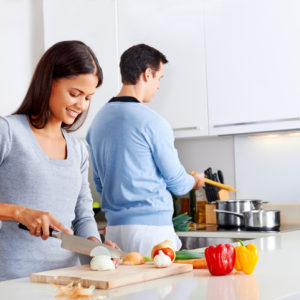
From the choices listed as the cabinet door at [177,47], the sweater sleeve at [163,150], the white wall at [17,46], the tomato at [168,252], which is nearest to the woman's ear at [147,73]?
the sweater sleeve at [163,150]

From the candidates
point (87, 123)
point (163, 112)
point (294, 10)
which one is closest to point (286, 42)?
point (294, 10)

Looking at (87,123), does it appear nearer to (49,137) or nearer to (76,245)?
(49,137)

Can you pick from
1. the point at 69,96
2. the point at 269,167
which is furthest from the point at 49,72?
the point at 269,167

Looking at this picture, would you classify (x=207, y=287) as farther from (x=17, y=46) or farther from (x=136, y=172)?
(x=17, y=46)

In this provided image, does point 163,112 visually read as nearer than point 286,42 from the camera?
No

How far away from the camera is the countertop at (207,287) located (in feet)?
4.07

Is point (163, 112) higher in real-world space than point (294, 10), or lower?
lower

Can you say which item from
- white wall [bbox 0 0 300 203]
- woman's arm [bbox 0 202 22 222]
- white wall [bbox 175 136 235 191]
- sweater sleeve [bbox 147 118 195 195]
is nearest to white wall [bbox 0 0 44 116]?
white wall [bbox 0 0 300 203]

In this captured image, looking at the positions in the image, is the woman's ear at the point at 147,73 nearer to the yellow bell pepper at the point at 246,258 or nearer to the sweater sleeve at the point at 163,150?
the sweater sleeve at the point at 163,150

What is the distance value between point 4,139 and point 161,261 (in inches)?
22.2

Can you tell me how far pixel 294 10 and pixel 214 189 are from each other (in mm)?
1114

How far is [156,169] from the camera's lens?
2436 mm

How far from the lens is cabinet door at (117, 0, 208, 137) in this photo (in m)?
3.33

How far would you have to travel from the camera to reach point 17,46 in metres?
3.90
